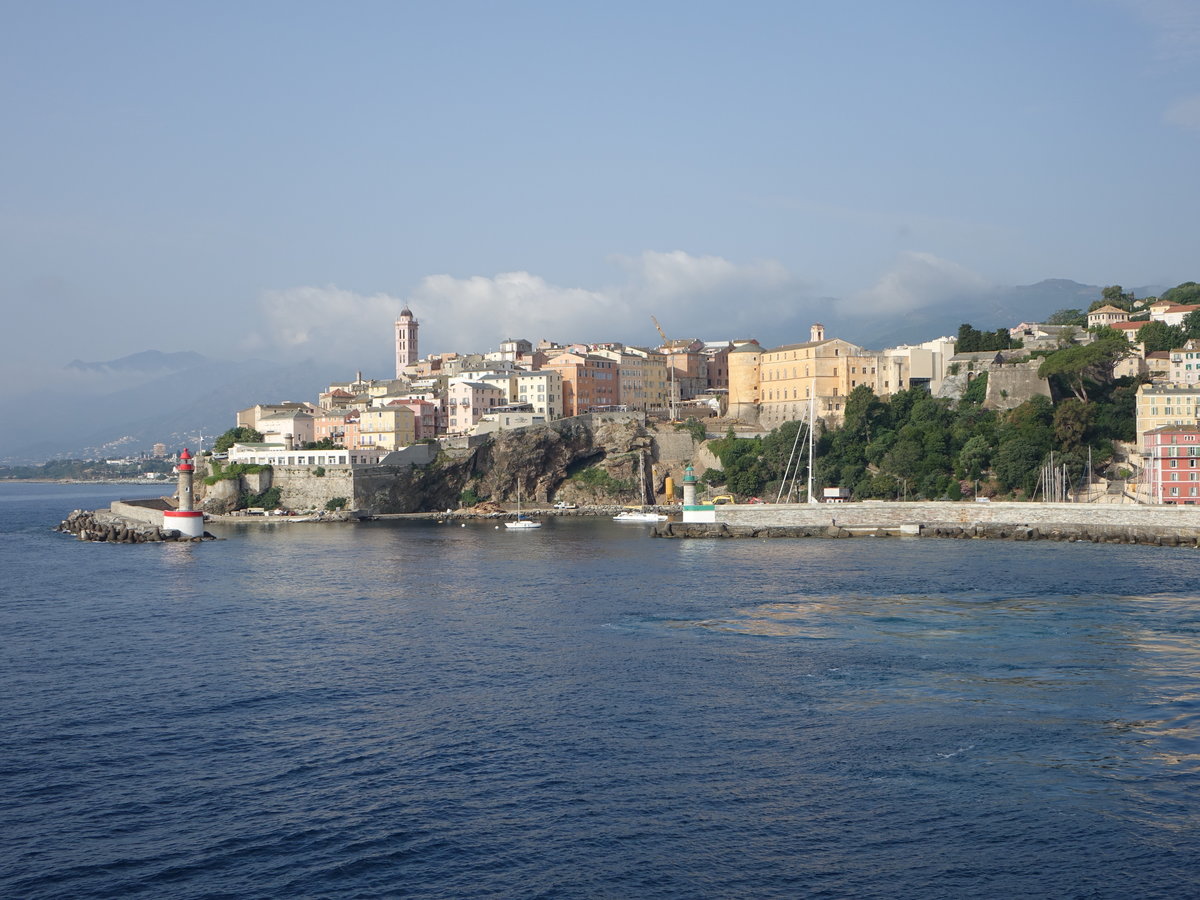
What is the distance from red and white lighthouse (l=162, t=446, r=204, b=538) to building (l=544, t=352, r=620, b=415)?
101 feet

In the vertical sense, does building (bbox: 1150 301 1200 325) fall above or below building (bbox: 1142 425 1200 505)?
above

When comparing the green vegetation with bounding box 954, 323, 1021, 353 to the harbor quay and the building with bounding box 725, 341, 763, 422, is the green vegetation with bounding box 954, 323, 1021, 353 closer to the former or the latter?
the building with bounding box 725, 341, 763, 422

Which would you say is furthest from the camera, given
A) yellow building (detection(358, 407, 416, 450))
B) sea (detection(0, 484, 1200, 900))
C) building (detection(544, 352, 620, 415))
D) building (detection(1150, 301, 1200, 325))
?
building (detection(544, 352, 620, 415))

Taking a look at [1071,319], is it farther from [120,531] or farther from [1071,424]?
[120,531]

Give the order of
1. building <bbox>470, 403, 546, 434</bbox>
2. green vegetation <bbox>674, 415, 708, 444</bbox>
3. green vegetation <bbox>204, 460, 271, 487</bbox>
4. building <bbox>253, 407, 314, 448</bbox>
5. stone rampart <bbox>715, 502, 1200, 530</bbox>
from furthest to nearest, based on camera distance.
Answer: building <bbox>253, 407, 314, 448</bbox>
green vegetation <bbox>674, 415, 708, 444</bbox>
building <bbox>470, 403, 546, 434</bbox>
green vegetation <bbox>204, 460, 271, 487</bbox>
stone rampart <bbox>715, 502, 1200, 530</bbox>

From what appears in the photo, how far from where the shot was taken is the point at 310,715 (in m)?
19.1

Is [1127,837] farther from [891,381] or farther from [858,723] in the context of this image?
[891,381]

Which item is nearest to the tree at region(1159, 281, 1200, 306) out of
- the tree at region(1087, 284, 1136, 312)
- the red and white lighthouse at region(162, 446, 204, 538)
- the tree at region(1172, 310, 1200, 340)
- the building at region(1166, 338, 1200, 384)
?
the tree at region(1087, 284, 1136, 312)

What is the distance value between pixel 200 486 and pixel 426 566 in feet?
113

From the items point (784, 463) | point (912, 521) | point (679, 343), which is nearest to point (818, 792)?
point (912, 521)

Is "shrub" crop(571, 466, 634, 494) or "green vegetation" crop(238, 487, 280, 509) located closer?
"green vegetation" crop(238, 487, 280, 509)

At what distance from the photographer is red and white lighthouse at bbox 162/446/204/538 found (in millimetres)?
54156

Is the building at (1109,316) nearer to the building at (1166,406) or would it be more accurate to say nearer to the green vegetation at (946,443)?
the green vegetation at (946,443)

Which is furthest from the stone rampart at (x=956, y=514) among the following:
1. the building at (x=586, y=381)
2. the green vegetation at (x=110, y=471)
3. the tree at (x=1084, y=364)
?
the green vegetation at (x=110, y=471)
